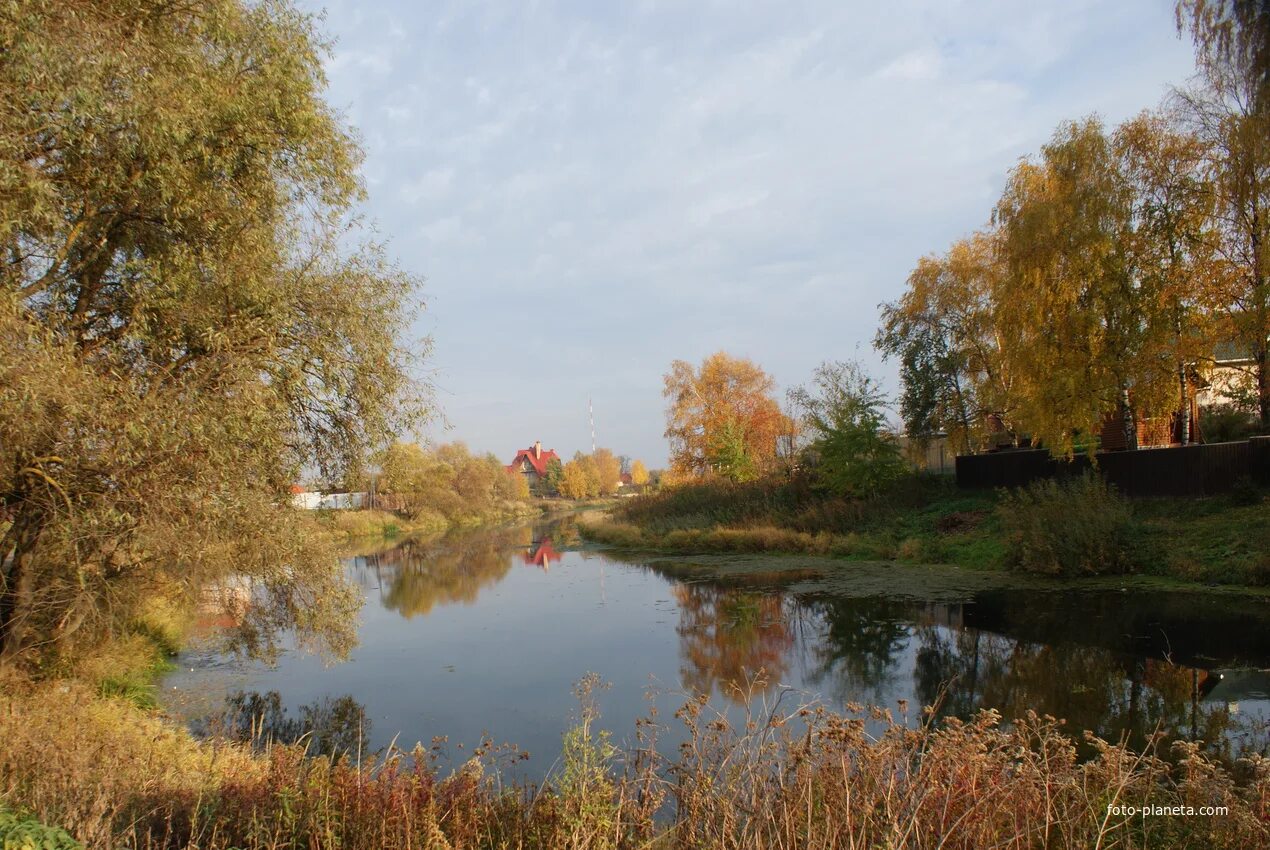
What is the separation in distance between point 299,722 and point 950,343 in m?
27.1

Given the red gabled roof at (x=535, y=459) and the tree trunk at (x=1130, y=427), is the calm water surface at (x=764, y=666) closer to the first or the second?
the tree trunk at (x=1130, y=427)

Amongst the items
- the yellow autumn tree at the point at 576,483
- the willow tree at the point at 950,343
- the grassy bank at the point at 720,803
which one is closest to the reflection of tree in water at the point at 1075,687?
the grassy bank at the point at 720,803

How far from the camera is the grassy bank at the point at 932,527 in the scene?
15.3 metres

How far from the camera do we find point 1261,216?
1706 cm

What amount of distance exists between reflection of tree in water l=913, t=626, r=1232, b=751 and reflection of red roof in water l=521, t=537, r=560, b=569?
1848 cm

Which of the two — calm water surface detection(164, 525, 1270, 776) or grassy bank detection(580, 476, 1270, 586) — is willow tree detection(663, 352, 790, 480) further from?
calm water surface detection(164, 525, 1270, 776)

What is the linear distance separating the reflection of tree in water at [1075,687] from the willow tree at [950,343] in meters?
Result: 18.2

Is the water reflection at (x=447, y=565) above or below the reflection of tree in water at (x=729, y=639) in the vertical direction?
below

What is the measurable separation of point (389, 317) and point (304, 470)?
7.90 feet

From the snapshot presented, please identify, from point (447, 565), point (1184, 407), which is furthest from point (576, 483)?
point (1184, 407)

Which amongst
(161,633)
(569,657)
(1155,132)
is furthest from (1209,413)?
(161,633)

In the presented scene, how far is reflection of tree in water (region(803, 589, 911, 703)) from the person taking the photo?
10089 mm

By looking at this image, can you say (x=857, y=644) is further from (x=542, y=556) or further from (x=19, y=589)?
(x=542, y=556)

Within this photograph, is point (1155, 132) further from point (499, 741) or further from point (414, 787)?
point (414, 787)
